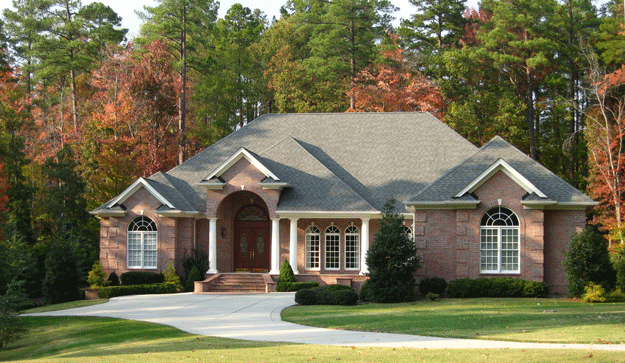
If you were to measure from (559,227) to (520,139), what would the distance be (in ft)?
70.2

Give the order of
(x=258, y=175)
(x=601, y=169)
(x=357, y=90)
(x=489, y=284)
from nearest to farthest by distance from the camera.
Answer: (x=489, y=284), (x=258, y=175), (x=601, y=169), (x=357, y=90)

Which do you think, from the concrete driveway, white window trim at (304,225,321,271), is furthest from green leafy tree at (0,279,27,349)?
white window trim at (304,225,321,271)

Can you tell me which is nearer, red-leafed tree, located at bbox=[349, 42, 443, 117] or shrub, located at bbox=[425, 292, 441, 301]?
shrub, located at bbox=[425, 292, 441, 301]

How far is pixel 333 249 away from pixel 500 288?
966cm

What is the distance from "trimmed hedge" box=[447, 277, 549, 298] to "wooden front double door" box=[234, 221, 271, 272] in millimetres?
11988

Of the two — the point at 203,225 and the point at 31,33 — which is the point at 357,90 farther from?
the point at 31,33

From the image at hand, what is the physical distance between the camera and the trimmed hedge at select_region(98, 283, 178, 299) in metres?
30.5

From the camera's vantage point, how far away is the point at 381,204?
1309 inches

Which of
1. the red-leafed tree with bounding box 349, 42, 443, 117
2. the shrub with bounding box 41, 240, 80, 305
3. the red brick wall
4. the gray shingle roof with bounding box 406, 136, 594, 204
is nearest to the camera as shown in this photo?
the gray shingle roof with bounding box 406, 136, 594, 204

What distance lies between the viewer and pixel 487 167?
29.0 metres

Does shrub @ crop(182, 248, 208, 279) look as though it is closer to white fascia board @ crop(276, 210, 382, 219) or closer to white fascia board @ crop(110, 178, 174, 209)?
white fascia board @ crop(110, 178, 174, 209)

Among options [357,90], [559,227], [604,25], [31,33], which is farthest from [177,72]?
[559,227]

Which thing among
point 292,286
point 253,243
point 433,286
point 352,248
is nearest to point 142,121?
point 253,243

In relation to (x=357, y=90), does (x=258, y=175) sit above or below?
below
